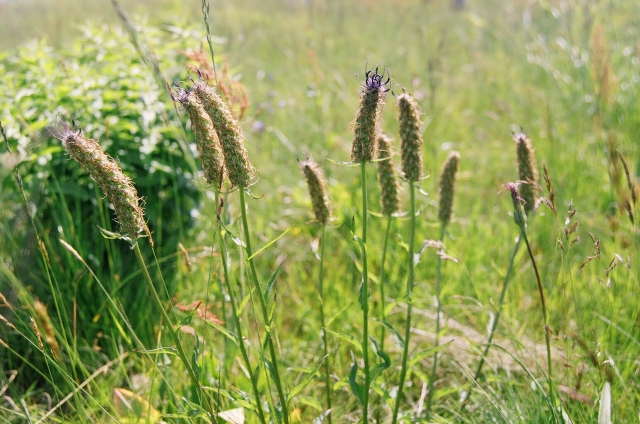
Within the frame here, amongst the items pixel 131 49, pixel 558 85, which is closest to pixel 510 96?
pixel 558 85

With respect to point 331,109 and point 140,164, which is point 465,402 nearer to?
point 140,164

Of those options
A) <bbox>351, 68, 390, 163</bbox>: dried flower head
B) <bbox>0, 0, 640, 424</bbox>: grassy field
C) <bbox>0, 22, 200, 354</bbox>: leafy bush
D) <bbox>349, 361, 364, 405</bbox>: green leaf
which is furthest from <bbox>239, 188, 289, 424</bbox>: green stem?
<bbox>0, 22, 200, 354</bbox>: leafy bush

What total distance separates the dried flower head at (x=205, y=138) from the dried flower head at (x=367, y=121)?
0.98ft

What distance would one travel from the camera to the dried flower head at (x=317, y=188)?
5.00 feet

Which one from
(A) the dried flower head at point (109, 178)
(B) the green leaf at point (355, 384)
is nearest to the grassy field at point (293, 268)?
(B) the green leaf at point (355, 384)

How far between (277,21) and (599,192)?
6.24 m

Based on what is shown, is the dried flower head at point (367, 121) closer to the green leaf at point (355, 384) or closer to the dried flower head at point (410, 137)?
the dried flower head at point (410, 137)

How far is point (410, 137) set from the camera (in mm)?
1529

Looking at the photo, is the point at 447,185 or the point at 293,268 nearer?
the point at 447,185

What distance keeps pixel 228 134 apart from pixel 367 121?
303 mm

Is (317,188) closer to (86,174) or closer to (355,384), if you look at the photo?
(355,384)

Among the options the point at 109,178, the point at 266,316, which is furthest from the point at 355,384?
the point at 109,178

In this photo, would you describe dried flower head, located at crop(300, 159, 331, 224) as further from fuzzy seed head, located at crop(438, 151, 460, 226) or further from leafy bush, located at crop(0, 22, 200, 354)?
leafy bush, located at crop(0, 22, 200, 354)

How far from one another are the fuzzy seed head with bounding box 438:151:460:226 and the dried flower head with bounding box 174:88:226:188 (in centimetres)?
81
